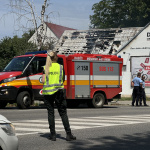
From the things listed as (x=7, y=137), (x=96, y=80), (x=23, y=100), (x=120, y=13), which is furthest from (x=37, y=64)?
(x=120, y=13)

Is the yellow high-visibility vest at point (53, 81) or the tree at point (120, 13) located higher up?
the tree at point (120, 13)

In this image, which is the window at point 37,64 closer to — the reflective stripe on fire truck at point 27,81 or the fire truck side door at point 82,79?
the reflective stripe on fire truck at point 27,81

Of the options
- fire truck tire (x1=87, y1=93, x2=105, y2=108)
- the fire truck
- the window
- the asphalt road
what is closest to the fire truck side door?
the fire truck

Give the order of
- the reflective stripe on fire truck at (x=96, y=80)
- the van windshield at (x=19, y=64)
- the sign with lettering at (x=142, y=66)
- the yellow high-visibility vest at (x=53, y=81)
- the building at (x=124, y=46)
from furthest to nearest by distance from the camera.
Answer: the building at (x=124, y=46) < the sign with lettering at (x=142, y=66) < the reflective stripe on fire truck at (x=96, y=80) < the van windshield at (x=19, y=64) < the yellow high-visibility vest at (x=53, y=81)

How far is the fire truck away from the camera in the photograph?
20.1m

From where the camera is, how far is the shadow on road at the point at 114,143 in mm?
8750

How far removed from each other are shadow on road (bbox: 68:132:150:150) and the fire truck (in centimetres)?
1038

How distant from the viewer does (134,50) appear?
4112 centimetres

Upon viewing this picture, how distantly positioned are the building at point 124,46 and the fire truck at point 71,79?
1765 cm

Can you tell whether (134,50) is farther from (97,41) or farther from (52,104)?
(52,104)

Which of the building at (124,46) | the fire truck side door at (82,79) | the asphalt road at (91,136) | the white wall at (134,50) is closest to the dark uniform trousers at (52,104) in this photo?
the asphalt road at (91,136)

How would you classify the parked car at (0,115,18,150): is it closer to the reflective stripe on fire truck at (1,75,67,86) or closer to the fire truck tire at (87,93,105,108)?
the reflective stripe on fire truck at (1,75,67,86)

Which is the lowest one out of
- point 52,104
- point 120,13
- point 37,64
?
point 52,104

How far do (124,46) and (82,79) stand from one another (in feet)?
66.6
